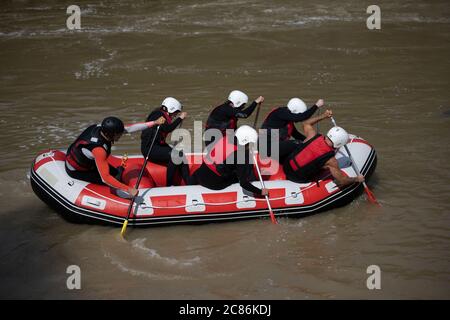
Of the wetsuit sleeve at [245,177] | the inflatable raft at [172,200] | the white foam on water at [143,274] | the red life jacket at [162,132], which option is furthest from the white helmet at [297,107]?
the white foam on water at [143,274]

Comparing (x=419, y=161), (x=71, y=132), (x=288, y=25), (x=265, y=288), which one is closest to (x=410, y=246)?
(x=265, y=288)

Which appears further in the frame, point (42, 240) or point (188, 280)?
point (42, 240)

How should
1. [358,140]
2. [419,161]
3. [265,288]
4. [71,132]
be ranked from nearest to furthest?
[265,288]
[358,140]
[419,161]
[71,132]

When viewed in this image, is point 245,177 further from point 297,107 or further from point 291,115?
point 297,107

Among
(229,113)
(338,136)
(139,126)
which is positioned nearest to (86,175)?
(139,126)

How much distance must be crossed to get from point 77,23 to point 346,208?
39.5 ft

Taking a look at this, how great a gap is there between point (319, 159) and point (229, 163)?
1.04 metres

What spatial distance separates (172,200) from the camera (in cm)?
610

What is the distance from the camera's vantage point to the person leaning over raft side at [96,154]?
19.1 feet

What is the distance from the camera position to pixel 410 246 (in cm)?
584

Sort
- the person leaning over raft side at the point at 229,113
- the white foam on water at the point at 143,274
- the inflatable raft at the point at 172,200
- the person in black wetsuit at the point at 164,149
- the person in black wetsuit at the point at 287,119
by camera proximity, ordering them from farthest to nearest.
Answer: the person leaning over raft side at the point at 229,113
the person in black wetsuit at the point at 287,119
the person in black wetsuit at the point at 164,149
the inflatable raft at the point at 172,200
the white foam on water at the point at 143,274

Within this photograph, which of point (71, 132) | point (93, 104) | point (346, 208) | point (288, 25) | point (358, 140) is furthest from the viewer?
point (288, 25)

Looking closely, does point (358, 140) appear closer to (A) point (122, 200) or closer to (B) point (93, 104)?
(A) point (122, 200)

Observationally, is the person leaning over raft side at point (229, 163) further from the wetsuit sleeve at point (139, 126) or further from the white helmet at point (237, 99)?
the white helmet at point (237, 99)
